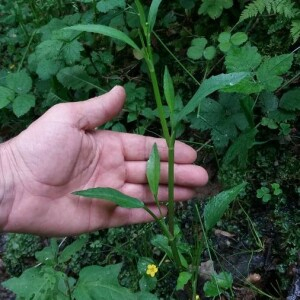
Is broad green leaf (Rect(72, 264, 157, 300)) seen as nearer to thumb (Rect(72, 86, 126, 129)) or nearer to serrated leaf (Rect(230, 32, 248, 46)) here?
thumb (Rect(72, 86, 126, 129))

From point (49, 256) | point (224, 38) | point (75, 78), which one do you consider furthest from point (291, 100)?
point (49, 256)

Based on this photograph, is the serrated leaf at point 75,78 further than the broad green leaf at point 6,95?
Yes

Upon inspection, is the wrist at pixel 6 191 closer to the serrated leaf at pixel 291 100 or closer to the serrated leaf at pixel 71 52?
the serrated leaf at pixel 71 52

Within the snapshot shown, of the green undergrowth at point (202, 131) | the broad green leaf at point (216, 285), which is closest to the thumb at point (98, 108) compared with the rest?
the green undergrowth at point (202, 131)

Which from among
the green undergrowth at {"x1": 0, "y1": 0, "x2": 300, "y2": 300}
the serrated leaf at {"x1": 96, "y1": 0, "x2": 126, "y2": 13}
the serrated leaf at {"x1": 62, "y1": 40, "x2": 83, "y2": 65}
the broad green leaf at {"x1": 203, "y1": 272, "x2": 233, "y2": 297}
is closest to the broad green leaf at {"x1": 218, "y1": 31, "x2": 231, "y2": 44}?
the green undergrowth at {"x1": 0, "y1": 0, "x2": 300, "y2": 300}

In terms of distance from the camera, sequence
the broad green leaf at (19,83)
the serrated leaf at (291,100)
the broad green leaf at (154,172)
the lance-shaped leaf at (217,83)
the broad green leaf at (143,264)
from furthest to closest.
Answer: the broad green leaf at (19,83) → the serrated leaf at (291,100) → the broad green leaf at (143,264) → the broad green leaf at (154,172) → the lance-shaped leaf at (217,83)

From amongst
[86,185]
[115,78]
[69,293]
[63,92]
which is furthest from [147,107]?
[69,293]

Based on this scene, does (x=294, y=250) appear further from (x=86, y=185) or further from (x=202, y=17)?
(x=202, y=17)

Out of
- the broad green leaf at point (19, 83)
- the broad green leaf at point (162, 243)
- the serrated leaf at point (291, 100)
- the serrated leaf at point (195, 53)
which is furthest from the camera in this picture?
the broad green leaf at point (19, 83)
